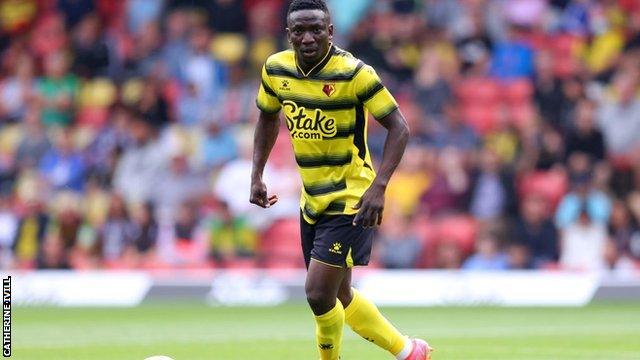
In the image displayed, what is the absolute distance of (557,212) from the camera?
1800 centimetres

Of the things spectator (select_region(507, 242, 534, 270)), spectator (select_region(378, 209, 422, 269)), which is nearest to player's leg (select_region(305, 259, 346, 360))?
spectator (select_region(378, 209, 422, 269))

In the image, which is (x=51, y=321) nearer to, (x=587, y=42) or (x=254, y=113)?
(x=254, y=113)

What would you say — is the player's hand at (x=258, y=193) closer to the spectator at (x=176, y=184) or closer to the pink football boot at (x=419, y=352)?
the pink football boot at (x=419, y=352)

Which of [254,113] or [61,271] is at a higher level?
[254,113]

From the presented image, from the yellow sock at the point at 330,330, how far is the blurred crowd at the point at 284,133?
8.93m

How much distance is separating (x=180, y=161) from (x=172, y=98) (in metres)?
1.51

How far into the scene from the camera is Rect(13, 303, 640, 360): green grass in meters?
11.0

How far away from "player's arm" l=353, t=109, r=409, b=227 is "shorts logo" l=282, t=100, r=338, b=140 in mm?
307

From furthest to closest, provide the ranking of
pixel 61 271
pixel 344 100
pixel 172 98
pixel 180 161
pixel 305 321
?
pixel 172 98
pixel 180 161
pixel 61 271
pixel 305 321
pixel 344 100

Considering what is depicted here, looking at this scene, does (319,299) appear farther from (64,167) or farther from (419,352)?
(64,167)

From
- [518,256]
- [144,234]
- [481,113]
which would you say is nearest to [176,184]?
[144,234]

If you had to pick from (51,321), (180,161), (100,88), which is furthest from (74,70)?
(51,321)

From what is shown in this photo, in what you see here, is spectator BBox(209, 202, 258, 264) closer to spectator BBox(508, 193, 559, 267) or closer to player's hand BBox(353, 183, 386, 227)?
spectator BBox(508, 193, 559, 267)

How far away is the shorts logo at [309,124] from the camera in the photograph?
27.8 ft
